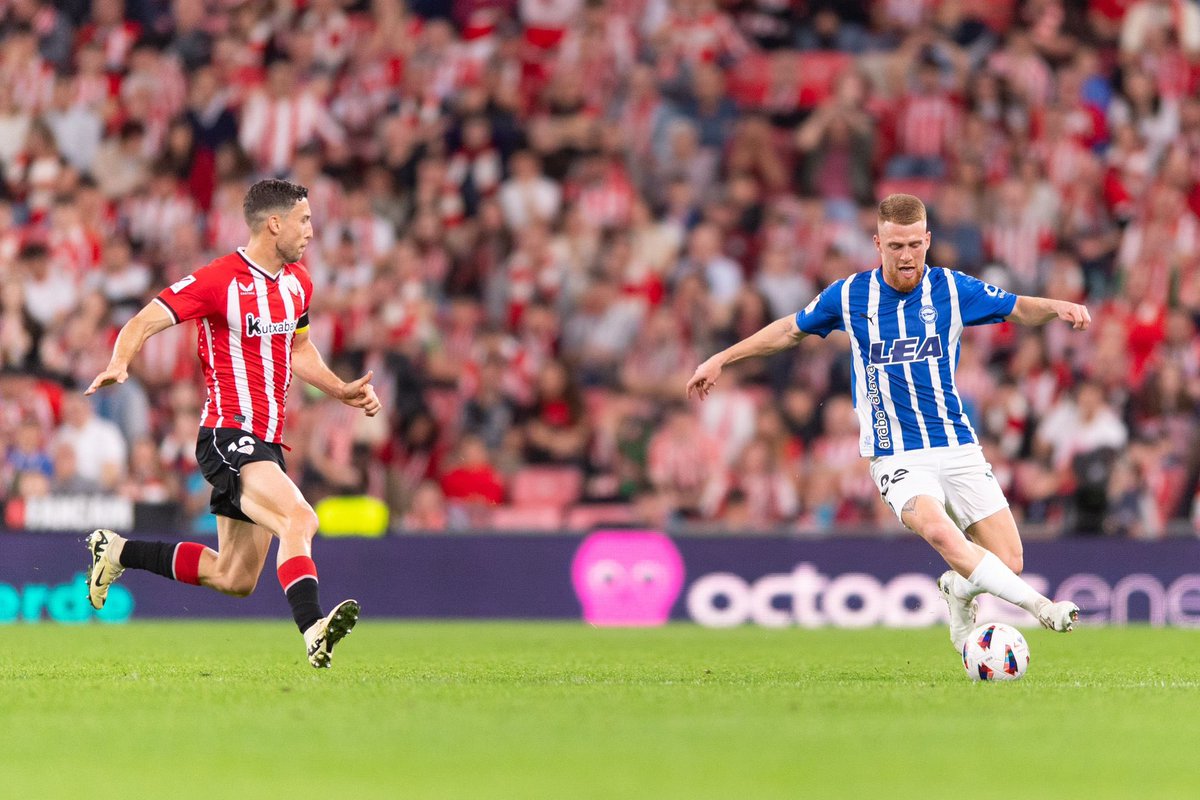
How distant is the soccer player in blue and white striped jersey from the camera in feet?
29.5

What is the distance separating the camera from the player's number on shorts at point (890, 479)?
899cm

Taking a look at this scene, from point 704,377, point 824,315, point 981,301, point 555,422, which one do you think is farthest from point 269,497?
point 555,422

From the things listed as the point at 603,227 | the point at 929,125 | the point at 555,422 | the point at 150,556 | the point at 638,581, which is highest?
the point at 929,125

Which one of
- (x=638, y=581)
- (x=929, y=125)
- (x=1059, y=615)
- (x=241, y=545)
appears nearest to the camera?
(x=1059, y=615)

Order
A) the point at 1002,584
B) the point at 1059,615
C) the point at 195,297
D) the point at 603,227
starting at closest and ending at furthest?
1. the point at 1059,615
2. the point at 1002,584
3. the point at 195,297
4. the point at 603,227

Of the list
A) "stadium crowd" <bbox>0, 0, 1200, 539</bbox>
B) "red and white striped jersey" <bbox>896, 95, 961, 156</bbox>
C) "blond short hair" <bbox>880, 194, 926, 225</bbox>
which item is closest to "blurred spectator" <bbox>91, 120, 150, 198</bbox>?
A: "stadium crowd" <bbox>0, 0, 1200, 539</bbox>

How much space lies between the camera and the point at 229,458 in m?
8.86

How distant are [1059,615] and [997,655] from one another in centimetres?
61

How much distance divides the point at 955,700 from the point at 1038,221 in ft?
36.2

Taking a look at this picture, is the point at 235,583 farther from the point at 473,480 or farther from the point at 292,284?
the point at 473,480

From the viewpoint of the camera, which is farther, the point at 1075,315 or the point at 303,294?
the point at 303,294

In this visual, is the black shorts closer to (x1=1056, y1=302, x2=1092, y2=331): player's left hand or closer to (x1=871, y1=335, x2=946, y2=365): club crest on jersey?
(x1=871, y1=335, x2=946, y2=365): club crest on jersey

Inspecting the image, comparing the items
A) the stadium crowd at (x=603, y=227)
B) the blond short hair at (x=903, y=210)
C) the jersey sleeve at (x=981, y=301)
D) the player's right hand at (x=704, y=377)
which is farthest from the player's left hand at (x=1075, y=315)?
the stadium crowd at (x=603, y=227)

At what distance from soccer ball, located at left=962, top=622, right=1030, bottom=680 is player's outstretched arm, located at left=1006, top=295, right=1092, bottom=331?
1.39 meters
